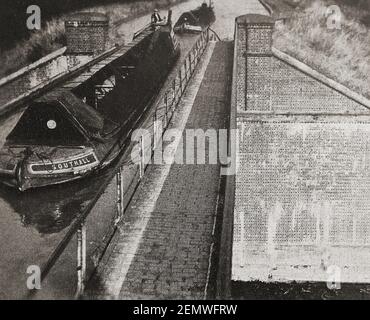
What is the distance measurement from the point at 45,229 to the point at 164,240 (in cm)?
169

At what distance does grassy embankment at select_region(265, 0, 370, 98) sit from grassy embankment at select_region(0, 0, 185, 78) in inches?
250

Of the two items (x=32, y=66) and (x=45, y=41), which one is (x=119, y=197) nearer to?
(x=32, y=66)

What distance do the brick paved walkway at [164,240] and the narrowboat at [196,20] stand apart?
13.3 m

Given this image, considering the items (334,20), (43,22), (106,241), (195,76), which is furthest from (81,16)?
(106,241)

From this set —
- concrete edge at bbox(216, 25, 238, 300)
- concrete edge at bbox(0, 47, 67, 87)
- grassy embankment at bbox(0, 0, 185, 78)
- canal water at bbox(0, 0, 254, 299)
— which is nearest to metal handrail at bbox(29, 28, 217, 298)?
canal water at bbox(0, 0, 254, 299)

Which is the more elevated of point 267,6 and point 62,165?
point 267,6

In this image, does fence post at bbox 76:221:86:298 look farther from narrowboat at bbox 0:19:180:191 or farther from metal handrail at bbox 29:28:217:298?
narrowboat at bbox 0:19:180:191

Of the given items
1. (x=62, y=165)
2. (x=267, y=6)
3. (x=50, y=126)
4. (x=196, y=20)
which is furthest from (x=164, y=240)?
(x=196, y=20)

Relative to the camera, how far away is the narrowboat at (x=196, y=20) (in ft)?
65.2

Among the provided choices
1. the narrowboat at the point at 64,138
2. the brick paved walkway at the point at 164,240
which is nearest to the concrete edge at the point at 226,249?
the brick paved walkway at the point at 164,240

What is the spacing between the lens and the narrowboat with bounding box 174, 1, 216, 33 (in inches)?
782

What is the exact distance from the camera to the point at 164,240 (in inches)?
223
